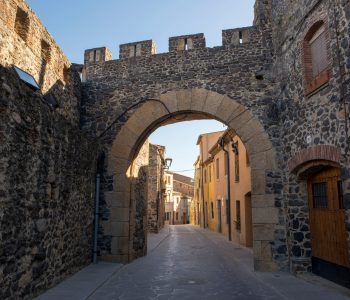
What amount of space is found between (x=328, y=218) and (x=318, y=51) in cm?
309

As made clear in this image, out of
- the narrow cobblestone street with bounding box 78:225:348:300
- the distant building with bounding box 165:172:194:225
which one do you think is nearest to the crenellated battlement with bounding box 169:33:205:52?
the narrow cobblestone street with bounding box 78:225:348:300

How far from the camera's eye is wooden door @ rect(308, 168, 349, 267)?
546 centimetres

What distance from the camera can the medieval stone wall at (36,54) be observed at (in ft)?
17.6

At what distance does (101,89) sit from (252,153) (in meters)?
4.39

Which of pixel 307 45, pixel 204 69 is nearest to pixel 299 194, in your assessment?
pixel 307 45

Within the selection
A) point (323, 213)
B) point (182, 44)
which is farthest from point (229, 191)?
point (323, 213)

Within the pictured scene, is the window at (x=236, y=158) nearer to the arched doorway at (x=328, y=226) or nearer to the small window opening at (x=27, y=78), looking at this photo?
the arched doorway at (x=328, y=226)

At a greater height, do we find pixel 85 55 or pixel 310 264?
pixel 85 55

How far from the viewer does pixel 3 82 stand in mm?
3832

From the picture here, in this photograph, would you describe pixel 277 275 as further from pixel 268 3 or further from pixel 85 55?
pixel 85 55

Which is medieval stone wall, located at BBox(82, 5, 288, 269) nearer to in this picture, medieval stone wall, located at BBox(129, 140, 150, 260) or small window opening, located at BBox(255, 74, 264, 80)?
small window opening, located at BBox(255, 74, 264, 80)

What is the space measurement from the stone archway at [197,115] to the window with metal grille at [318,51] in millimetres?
1883

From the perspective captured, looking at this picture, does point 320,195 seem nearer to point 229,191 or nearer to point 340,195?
point 340,195

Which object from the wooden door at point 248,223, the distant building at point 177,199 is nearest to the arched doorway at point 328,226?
the wooden door at point 248,223
